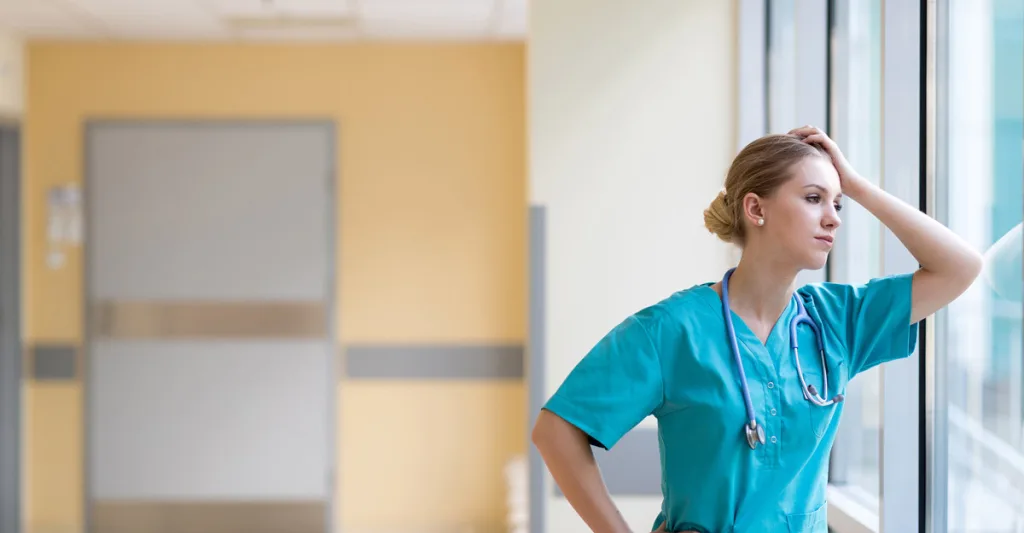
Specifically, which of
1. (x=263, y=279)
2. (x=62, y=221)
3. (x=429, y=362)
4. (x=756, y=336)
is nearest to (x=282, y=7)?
(x=263, y=279)

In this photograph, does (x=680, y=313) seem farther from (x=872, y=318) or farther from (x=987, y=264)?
(x=987, y=264)

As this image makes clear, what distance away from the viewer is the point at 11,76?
13.5 ft

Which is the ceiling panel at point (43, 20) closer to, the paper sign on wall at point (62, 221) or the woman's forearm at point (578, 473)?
the paper sign on wall at point (62, 221)

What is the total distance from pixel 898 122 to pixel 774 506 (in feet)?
2.63

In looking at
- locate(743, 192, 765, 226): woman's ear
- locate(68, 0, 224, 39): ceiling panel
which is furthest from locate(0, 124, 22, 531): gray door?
locate(743, 192, 765, 226): woman's ear

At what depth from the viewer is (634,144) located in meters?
2.35

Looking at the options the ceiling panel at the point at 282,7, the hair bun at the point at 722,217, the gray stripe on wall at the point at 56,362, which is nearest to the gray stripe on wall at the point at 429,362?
the gray stripe on wall at the point at 56,362

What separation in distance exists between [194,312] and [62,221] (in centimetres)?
76

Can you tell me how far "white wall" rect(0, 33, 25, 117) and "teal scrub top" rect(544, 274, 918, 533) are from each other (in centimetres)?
374

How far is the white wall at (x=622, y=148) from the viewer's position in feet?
7.67

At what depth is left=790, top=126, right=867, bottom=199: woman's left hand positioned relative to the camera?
4.23 feet

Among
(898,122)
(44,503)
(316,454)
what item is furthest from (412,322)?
(898,122)

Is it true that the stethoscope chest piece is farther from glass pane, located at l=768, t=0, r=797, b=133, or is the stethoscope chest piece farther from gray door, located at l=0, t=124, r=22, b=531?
gray door, located at l=0, t=124, r=22, b=531

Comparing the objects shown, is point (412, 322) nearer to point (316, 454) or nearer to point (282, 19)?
point (316, 454)
